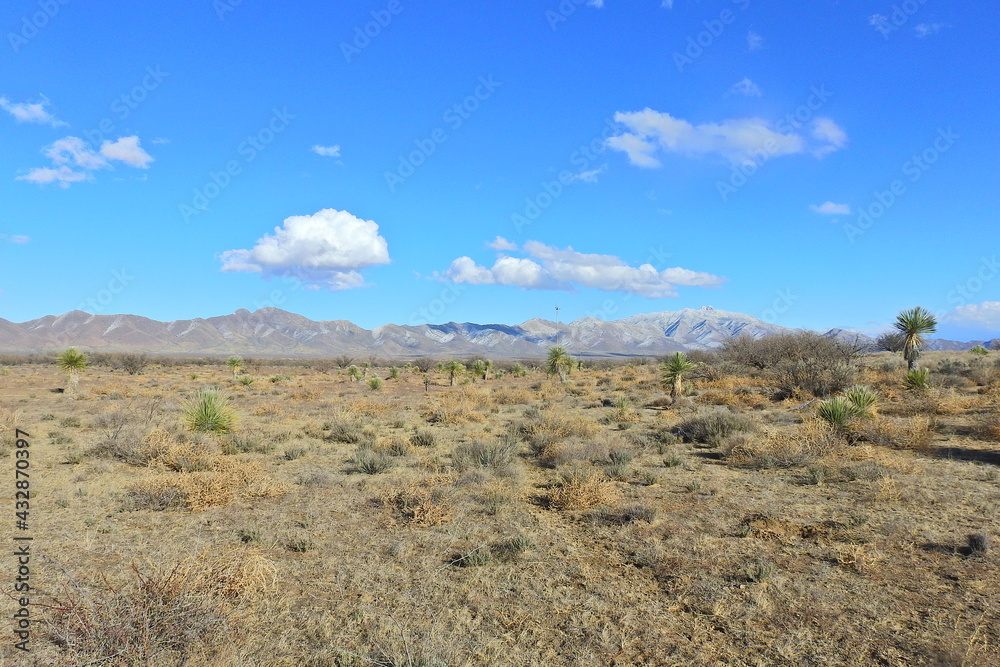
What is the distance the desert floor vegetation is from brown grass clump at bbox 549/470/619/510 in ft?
0.12

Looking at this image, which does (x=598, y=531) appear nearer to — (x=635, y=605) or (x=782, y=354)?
(x=635, y=605)

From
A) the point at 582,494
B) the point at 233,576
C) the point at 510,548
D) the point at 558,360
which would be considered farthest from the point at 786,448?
the point at 558,360

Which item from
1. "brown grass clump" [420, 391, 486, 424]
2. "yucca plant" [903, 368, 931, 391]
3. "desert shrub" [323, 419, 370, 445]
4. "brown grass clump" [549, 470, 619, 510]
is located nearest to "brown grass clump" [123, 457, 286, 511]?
"desert shrub" [323, 419, 370, 445]

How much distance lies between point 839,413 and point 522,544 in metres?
10.2

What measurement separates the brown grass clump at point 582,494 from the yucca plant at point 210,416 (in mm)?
10166

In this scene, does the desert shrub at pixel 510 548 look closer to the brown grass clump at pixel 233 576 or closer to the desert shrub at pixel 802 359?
the brown grass clump at pixel 233 576

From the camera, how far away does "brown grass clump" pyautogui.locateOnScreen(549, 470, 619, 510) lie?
8234mm

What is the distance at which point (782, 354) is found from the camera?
3206cm

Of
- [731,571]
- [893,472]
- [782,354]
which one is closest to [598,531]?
[731,571]

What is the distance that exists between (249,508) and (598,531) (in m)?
5.61

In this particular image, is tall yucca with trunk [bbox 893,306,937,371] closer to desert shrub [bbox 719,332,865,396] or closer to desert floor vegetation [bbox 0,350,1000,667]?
desert shrub [bbox 719,332,865,396]

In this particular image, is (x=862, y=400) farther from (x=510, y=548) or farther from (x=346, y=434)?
(x=346, y=434)

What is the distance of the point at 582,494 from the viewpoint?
8281 millimetres

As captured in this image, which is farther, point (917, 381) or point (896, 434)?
point (917, 381)
